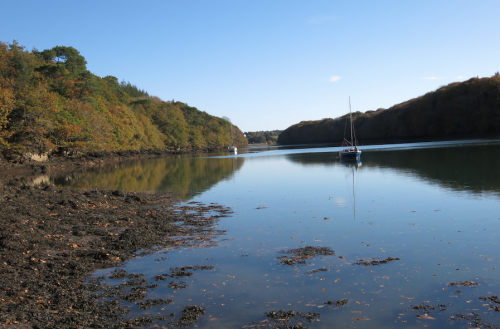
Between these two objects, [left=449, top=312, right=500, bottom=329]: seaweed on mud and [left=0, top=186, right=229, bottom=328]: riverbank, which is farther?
[left=0, top=186, right=229, bottom=328]: riverbank

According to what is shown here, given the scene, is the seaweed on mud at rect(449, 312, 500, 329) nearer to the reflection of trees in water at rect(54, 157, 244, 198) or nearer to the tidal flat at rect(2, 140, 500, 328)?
the tidal flat at rect(2, 140, 500, 328)

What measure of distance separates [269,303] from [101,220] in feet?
29.1

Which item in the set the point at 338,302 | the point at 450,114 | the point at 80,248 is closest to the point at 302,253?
the point at 338,302

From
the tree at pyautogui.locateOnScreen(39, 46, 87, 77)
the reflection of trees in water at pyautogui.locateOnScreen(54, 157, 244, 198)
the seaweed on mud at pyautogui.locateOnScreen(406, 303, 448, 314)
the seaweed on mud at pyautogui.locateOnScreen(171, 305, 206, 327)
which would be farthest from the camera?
the tree at pyautogui.locateOnScreen(39, 46, 87, 77)

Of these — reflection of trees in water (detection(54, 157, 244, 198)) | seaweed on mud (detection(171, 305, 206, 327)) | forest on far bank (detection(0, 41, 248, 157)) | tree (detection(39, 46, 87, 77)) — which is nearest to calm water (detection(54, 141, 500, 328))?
seaweed on mud (detection(171, 305, 206, 327))

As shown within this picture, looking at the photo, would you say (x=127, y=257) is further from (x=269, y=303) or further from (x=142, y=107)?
(x=142, y=107)

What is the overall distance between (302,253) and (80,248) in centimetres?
602

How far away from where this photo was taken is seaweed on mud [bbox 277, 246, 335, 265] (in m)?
8.79

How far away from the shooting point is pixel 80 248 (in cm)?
1005

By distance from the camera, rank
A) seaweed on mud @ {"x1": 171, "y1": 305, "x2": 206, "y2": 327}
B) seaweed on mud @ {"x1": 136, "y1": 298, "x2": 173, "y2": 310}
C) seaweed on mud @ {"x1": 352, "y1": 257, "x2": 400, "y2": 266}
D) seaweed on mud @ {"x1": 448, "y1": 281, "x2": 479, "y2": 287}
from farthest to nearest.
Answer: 1. seaweed on mud @ {"x1": 352, "y1": 257, "x2": 400, "y2": 266}
2. seaweed on mud @ {"x1": 448, "y1": 281, "x2": 479, "y2": 287}
3. seaweed on mud @ {"x1": 136, "y1": 298, "x2": 173, "y2": 310}
4. seaweed on mud @ {"x1": 171, "y1": 305, "x2": 206, "y2": 327}

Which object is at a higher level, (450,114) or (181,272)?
(450,114)

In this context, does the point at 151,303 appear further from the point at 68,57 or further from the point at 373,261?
the point at 68,57

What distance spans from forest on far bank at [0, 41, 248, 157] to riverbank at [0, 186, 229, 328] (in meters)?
33.3

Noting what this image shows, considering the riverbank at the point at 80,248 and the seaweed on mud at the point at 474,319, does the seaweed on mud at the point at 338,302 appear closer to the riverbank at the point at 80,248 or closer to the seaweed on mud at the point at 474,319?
the seaweed on mud at the point at 474,319
